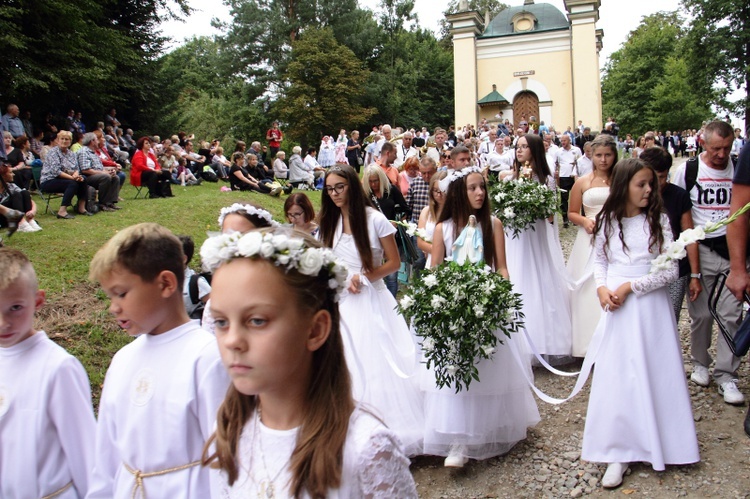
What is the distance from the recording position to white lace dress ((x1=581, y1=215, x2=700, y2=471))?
4781 mm

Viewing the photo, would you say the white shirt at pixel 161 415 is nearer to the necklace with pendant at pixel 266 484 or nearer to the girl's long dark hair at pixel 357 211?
the necklace with pendant at pixel 266 484

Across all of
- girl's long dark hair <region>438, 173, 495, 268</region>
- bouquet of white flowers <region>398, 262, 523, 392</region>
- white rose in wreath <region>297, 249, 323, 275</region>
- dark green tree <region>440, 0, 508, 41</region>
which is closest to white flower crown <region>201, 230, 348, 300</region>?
white rose in wreath <region>297, 249, 323, 275</region>

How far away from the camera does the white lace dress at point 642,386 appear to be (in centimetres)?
478

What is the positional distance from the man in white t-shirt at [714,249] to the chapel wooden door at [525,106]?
42.2 m

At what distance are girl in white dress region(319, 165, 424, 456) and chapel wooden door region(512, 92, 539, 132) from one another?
43354 mm

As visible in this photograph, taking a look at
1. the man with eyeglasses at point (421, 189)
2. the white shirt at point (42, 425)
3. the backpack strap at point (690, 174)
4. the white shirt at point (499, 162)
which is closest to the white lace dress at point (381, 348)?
the white shirt at point (42, 425)

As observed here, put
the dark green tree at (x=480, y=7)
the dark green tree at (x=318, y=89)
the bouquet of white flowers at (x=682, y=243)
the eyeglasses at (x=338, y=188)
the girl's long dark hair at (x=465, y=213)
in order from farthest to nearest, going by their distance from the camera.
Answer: the dark green tree at (x=480, y=7), the dark green tree at (x=318, y=89), the girl's long dark hair at (x=465, y=213), the eyeglasses at (x=338, y=188), the bouquet of white flowers at (x=682, y=243)

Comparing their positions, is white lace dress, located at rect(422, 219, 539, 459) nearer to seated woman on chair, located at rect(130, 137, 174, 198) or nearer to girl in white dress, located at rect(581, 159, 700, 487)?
girl in white dress, located at rect(581, 159, 700, 487)

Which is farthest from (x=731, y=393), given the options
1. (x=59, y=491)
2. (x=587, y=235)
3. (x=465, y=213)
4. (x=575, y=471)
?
(x=59, y=491)

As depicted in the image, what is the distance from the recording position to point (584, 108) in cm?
4525

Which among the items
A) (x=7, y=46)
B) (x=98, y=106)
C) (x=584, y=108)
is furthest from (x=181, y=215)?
(x=584, y=108)

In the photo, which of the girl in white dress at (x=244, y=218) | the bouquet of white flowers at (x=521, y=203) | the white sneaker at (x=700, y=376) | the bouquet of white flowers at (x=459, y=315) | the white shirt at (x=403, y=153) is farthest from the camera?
the white shirt at (x=403, y=153)

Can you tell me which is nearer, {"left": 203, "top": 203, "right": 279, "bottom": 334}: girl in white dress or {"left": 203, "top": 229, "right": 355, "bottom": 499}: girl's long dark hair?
{"left": 203, "top": 229, "right": 355, "bottom": 499}: girl's long dark hair

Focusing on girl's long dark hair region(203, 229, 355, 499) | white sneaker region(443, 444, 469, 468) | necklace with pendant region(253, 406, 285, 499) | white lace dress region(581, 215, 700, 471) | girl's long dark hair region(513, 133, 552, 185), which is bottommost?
white sneaker region(443, 444, 469, 468)
